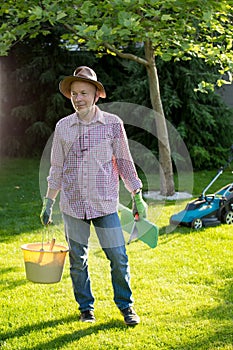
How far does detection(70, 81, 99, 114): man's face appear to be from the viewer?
3367mm

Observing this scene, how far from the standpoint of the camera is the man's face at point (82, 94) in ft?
11.0

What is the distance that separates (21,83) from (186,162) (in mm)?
4828

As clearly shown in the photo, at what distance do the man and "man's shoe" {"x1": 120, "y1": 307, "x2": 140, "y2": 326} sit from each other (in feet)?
0.62

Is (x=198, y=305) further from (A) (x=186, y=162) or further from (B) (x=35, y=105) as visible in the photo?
(B) (x=35, y=105)

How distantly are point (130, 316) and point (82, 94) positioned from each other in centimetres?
137

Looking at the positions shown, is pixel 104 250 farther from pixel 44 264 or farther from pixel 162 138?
pixel 162 138

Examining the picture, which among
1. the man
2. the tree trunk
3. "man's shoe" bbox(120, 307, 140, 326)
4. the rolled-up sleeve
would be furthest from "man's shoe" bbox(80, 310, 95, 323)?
the tree trunk

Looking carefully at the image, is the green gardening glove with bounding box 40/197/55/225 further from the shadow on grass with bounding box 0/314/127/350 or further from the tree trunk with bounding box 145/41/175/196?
the tree trunk with bounding box 145/41/175/196

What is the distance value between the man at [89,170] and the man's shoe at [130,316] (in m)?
0.19

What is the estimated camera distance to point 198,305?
154 inches

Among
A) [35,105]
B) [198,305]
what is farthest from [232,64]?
[35,105]

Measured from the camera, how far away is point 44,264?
140 inches

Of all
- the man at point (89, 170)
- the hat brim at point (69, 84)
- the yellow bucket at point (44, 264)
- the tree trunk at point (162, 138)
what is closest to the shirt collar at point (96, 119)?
the man at point (89, 170)

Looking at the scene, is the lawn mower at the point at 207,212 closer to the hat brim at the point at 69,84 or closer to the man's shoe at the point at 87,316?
the man's shoe at the point at 87,316
